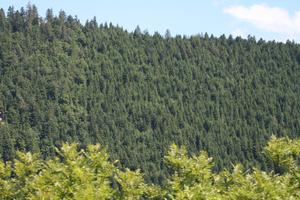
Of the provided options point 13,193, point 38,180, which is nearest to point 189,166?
point 38,180

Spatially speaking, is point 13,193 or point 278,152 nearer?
point 278,152

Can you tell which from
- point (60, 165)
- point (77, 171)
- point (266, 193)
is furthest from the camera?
point (60, 165)

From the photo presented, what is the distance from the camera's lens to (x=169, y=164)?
40438mm

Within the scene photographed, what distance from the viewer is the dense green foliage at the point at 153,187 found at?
34719mm

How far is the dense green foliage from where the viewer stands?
3472cm

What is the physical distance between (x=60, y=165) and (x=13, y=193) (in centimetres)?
426

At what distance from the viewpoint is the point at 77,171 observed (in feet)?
125

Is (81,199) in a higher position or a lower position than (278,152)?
lower

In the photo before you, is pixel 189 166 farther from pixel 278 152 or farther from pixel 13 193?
pixel 13 193

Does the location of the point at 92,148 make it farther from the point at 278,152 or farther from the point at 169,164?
the point at 278,152

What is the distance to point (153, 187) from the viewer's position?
137ft

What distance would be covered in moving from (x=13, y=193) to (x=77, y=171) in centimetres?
656

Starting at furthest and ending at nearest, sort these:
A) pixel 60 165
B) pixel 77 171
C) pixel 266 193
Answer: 1. pixel 60 165
2. pixel 77 171
3. pixel 266 193

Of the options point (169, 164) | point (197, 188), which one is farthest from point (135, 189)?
point (197, 188)
